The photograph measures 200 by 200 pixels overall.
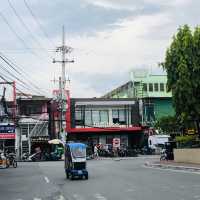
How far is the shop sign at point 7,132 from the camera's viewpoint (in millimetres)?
73750

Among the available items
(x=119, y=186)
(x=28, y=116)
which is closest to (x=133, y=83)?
(x=28, y=116)

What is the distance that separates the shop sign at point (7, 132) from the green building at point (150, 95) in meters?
17.7

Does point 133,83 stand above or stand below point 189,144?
above

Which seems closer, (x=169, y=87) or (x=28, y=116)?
(x=169, y=87)

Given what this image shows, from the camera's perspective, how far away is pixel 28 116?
7656 centimetres

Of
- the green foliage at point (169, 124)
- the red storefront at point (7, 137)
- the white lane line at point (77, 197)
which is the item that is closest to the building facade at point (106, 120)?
the red storefront at point (7, 137)

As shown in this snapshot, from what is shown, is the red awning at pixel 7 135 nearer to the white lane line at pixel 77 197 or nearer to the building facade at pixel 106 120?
the building facade at pixel 106 120

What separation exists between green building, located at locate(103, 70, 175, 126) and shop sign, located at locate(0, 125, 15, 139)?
1770cm

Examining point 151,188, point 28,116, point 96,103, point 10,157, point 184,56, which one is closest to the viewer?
point 151,188

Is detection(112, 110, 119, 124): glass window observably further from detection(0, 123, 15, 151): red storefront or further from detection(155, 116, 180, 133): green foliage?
detection(155, 116, 180, 133): green foliage

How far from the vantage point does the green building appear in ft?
276

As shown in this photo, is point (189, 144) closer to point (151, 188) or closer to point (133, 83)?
point (151, 188)

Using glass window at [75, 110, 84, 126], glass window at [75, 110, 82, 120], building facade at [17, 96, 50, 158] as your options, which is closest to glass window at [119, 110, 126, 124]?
glass window at [75, 110, 84, 126]

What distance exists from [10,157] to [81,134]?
2876 centimetres
